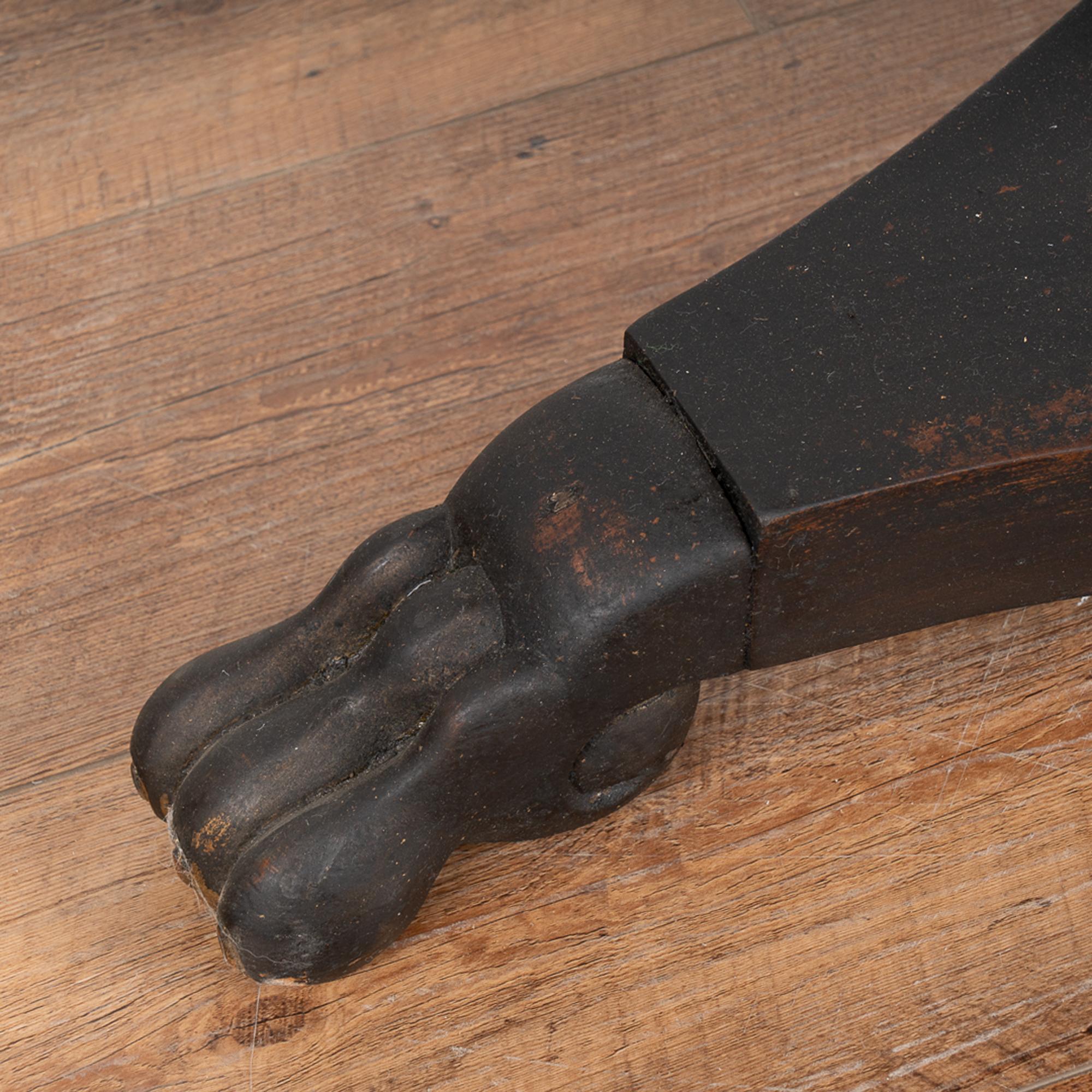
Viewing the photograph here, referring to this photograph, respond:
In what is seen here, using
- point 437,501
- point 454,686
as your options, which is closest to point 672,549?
point 454,686

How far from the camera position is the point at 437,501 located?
84 centimetres

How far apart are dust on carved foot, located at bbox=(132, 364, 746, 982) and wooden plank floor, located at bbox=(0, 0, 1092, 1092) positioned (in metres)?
0.07

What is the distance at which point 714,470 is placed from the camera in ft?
1.91

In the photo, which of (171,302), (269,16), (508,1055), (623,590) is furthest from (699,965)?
(269,16)

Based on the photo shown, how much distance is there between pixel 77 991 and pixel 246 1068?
10cm

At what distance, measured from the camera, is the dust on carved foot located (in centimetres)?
58

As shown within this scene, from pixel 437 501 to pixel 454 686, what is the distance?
25 centimetres

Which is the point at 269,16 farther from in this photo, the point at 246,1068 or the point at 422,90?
the point at 246,1068

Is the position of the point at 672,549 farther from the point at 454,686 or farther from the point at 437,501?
the point at 437,501

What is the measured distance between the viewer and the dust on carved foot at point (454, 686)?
58 centimetres

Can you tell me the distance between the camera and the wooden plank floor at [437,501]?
2.18ft

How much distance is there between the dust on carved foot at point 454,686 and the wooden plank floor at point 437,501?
0.24 feet

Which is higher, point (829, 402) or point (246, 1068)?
point (829, 402)

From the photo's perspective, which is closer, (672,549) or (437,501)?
(672,549)
